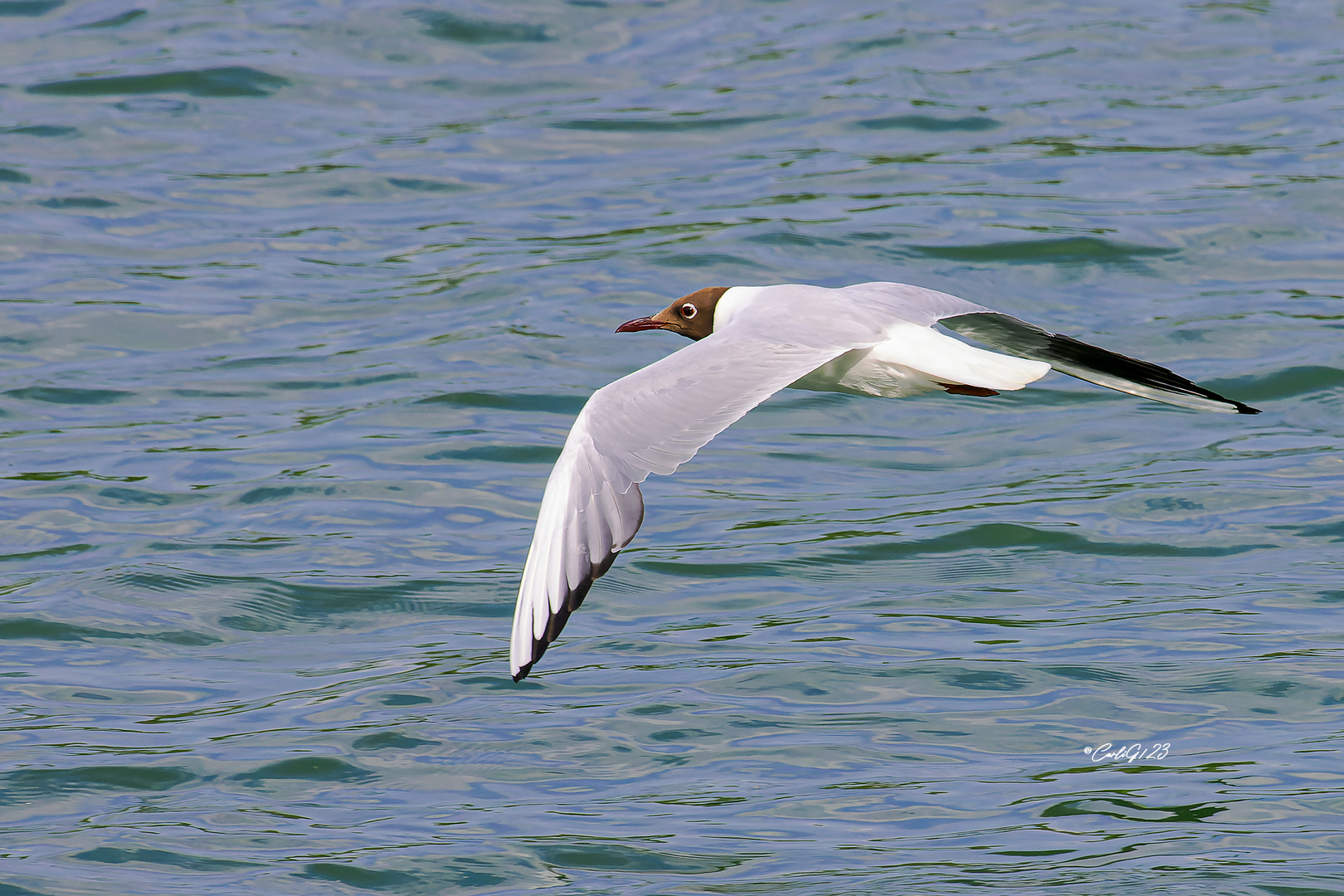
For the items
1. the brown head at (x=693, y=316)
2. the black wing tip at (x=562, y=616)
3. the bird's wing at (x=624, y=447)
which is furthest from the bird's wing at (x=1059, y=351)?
the black wing tip at (x=562, y=616)

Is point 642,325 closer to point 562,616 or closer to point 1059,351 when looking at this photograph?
point 1059,351

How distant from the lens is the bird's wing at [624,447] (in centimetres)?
547

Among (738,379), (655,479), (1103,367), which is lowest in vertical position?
(655,479)

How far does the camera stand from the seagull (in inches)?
218

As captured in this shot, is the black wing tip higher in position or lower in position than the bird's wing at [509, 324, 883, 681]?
Answer: lower

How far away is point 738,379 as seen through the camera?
6.07 meters

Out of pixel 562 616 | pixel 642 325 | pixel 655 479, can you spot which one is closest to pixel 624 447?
pixel 562 616

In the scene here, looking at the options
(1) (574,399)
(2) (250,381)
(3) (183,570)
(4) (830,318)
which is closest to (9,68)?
(2) (250,381)

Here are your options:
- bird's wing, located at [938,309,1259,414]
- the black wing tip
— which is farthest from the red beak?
the black wing tip

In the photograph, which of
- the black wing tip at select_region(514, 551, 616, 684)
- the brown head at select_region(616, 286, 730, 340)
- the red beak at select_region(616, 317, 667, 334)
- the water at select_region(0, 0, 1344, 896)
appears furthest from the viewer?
the brown head at select_region(616, 286, 730, 340)

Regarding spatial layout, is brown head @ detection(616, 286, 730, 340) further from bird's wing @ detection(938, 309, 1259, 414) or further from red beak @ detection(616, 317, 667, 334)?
bird's wing @ detection(938, 309, 1259, 414)

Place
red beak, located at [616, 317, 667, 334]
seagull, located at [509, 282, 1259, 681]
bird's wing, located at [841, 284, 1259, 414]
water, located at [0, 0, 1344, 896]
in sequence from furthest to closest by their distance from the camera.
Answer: red beak, located at [616, 317, 667, 334] → bird's wing, located at [841, 284, 1259, 414] → water, located at [0, 0, 1344, 896] → seagull, located at [509, 282, 1259, 681]

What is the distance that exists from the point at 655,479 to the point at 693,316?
6.06 feet

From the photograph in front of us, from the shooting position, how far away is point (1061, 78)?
14828mm
